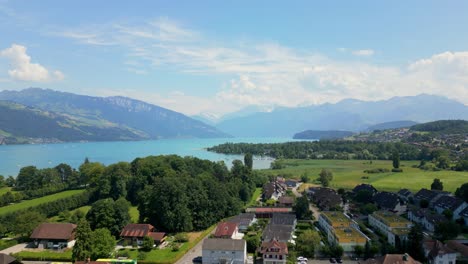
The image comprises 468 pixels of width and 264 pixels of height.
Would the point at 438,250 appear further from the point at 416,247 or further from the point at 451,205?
the point at 451,205

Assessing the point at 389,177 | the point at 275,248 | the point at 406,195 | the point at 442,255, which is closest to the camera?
the point at 442,255

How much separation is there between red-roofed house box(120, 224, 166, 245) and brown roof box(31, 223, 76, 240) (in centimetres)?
481

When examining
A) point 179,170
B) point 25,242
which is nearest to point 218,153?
point 179,170

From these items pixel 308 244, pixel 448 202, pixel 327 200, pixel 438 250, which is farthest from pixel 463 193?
pixel 308 244

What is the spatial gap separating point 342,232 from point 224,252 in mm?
10780

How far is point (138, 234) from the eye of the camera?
31953mm

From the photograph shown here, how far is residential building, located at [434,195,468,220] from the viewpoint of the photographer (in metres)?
38.7

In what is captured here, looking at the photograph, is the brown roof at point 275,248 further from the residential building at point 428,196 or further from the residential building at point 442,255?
the residential building at point 428,196

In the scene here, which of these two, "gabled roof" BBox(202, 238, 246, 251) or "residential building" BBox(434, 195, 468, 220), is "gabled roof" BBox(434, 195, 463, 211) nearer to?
"residential building" BBox(434, 195, 468, 220)

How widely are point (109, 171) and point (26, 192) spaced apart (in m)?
12.2

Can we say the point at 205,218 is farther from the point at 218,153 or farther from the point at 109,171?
the point at 218,153

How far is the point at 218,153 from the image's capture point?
140 m

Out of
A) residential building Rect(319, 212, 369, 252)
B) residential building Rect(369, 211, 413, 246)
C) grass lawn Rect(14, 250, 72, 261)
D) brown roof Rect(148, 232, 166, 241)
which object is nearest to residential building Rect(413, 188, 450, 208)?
residential building Rect(369, 211, 413, 246)

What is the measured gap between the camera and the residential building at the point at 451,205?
38.7m
